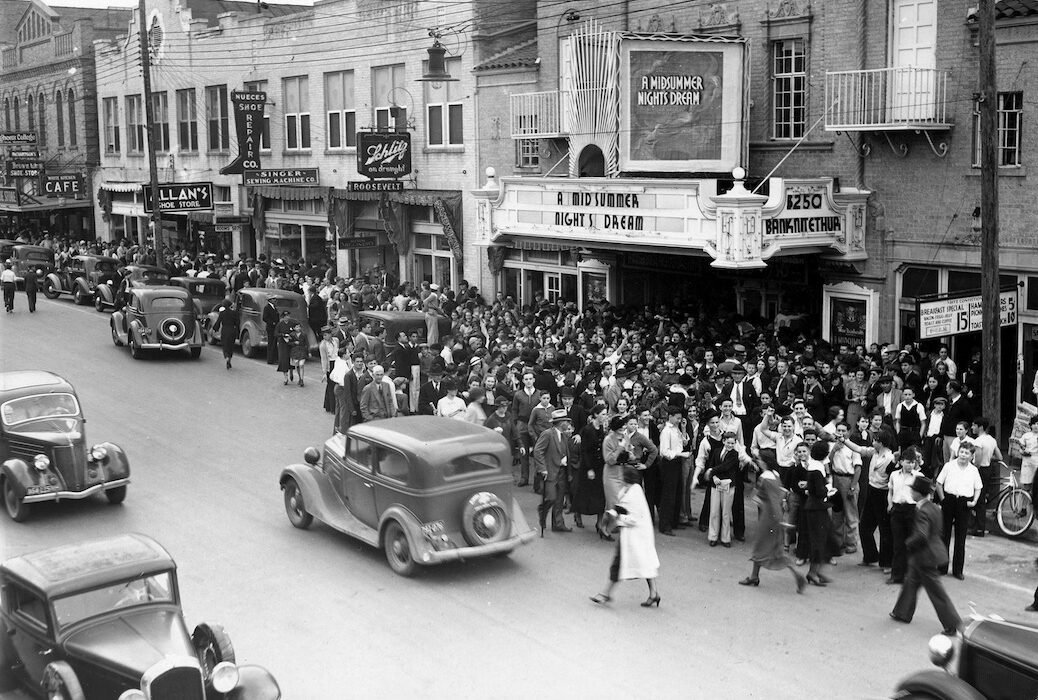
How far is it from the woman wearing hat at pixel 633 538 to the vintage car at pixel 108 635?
401 cm

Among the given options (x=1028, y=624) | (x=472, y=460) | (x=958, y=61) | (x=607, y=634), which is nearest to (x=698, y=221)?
(x=958, y=61)

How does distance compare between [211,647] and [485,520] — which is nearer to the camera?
[211,647]

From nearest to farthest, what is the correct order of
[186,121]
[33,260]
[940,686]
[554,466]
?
[940,686], [554,466], [33,260], [186,121]

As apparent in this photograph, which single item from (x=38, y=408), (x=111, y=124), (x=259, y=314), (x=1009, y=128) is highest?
(x=111, y=124)

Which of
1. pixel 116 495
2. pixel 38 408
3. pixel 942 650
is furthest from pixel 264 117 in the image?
pixel 942 650

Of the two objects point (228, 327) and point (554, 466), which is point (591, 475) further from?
point (228, 327)

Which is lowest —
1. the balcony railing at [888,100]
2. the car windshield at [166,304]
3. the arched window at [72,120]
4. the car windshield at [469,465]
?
the car windshield at [469,465]

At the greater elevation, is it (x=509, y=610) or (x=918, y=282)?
(x=918, y=282)

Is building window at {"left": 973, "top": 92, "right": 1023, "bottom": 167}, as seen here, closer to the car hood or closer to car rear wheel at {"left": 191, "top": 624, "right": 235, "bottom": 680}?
car rear wheel at {"left": 191, "top": 624, "right": 235, "bottom": 680}

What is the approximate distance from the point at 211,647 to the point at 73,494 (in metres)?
6.16

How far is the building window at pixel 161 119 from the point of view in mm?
46156

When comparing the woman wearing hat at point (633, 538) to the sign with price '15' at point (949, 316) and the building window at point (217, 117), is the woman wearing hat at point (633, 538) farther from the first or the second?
the building window at point (217, 117)

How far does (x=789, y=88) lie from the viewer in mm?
21781

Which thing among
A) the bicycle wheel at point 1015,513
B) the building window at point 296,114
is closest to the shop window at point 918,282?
the bicycle wheel at point 1015,513
